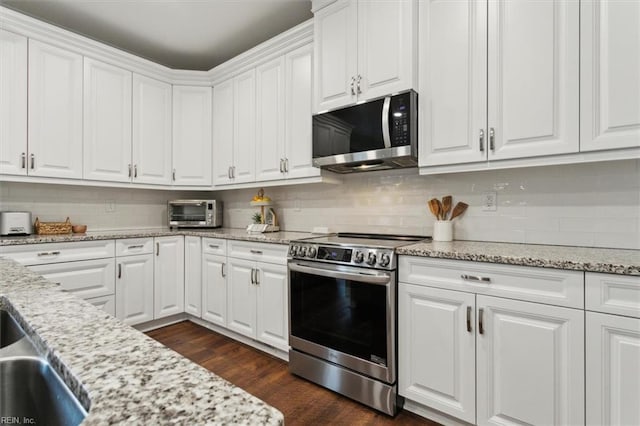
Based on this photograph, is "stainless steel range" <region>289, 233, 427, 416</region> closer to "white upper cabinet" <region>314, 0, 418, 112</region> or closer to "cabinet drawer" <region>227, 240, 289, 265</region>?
"cabinet drawer" <region>227, 240, 289, 265</region>

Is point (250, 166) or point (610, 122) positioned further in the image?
point (250, 166)

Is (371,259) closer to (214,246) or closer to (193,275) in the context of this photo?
(214,246)

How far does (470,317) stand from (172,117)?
325cm

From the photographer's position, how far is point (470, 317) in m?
1.60

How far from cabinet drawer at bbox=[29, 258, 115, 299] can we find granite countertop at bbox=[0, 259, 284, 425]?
2151 mm

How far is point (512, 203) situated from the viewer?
2.03 meters

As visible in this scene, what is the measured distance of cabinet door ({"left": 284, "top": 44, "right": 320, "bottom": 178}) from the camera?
2645 millimetres

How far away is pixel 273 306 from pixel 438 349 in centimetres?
121

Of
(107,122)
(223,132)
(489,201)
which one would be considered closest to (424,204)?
(489,201)

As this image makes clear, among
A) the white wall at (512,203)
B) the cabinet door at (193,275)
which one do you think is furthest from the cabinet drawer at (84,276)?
the white wall at (512,203)

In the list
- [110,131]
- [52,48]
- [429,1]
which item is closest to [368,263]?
[429,1]

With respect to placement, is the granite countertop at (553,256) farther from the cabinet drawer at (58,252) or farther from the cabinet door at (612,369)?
the cabinet drawer at (58,252)

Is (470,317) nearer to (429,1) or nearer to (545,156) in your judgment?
(545,156)

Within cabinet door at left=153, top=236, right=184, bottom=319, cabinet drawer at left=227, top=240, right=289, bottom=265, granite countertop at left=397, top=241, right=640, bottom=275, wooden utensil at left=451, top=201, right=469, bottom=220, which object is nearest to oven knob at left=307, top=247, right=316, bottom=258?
cabinet drawer at left=227, top=240, right=289, bottom=265
